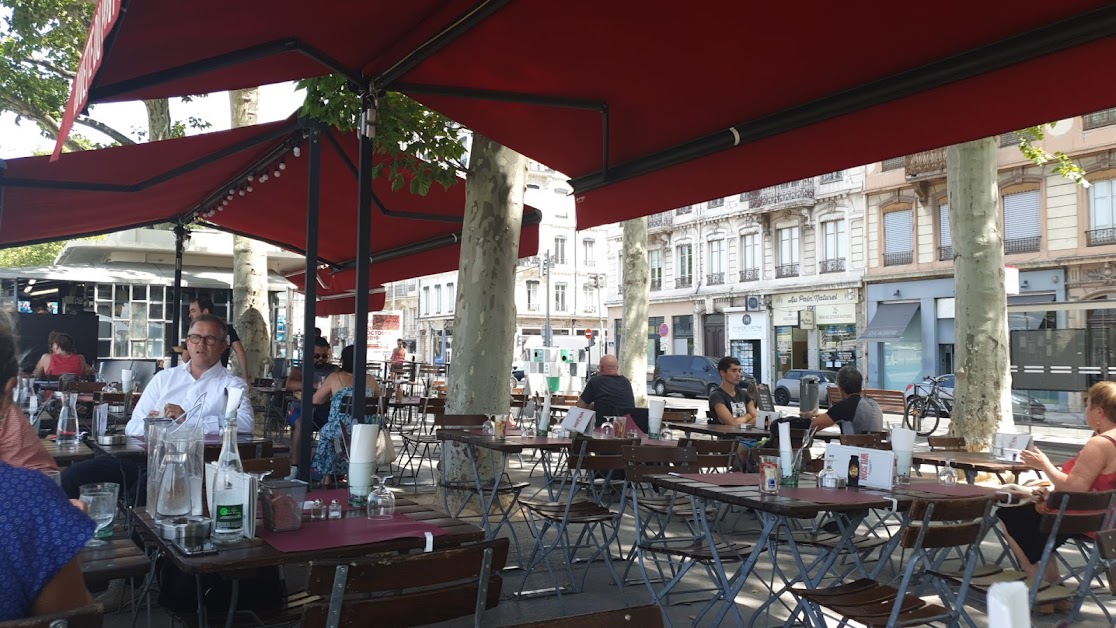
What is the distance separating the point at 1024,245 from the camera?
26.5 m

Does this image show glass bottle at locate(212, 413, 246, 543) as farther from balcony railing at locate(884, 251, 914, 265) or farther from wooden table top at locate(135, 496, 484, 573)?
balcony railing at locate(884, 251, 914, 265)

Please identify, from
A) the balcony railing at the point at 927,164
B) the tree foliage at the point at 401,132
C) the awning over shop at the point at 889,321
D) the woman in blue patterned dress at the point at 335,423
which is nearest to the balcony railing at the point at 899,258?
the awning over shop at the point at 889,321

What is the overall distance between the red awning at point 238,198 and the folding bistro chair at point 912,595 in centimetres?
513

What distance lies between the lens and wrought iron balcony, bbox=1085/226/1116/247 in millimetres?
24422

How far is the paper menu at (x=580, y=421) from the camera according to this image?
7027mm

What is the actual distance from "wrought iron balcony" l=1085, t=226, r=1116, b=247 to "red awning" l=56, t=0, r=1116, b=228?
24398mm

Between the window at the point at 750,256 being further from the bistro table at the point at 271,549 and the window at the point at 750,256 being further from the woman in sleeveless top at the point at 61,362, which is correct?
the bistro table at the point at 271,549

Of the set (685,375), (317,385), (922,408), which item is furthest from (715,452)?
(685,375)

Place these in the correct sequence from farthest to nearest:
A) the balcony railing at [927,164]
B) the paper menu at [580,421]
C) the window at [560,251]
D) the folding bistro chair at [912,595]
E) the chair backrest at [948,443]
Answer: the window at [560,251]
the balcony railing at [927,164]
the chair backrest at [948,443]
the paper menu at [580,421]
the folding bistro chair at [912,595]

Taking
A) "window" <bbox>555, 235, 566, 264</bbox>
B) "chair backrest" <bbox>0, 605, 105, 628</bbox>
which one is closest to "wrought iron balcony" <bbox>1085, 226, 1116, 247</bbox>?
"chair backrest" <bbox>0, 605, 105, 628</bbox>

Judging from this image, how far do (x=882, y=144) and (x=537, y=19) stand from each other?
166 centimetres

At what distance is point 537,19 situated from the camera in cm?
402

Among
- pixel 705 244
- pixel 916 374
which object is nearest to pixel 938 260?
pixel 916 374

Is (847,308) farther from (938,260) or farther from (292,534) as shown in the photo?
(292,534)
